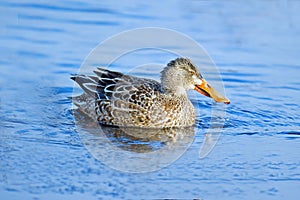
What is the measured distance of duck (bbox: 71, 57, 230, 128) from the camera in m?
9.18

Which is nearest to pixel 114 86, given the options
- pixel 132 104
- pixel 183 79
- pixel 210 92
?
pixel 132 104

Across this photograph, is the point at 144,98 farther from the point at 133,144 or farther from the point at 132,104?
the point at 133,144

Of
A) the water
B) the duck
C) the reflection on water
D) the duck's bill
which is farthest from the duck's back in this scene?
the water

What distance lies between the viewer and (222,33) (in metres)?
13.1

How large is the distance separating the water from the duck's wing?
467mm

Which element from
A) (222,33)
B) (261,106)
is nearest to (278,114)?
(261,106)

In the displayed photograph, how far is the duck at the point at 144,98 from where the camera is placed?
9.18m

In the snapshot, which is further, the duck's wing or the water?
the duck's wing

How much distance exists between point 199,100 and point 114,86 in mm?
1610

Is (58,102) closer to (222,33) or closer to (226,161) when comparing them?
(226,161)

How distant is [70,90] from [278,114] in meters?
2.93

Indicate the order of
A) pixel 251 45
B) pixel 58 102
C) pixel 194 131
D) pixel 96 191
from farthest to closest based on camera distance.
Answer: pixel 251 45 < pixel 58 102 < pixel 194 131 < pixel 96 191

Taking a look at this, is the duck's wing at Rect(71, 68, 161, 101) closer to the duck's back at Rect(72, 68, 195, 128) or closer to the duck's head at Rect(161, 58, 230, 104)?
the duck's back at Rect(72, 68, 195, 128)

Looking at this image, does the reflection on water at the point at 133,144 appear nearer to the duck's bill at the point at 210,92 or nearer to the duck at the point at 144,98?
the duck at the point at 144,98
